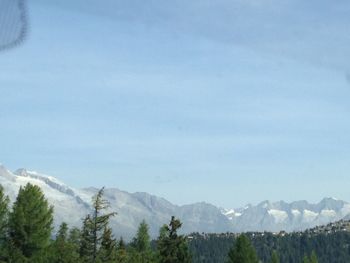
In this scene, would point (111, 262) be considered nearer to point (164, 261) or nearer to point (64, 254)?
point (64, 254)

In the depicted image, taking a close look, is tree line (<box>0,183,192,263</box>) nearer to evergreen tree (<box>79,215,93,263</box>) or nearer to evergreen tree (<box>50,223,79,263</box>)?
evergreen tree (<box>50,223,79,263</box>)

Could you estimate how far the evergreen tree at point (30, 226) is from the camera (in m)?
66.7

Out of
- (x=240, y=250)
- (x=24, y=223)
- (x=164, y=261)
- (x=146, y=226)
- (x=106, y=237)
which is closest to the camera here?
(x=106, y=237)

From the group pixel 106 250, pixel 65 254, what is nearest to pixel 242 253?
pixel 65 254

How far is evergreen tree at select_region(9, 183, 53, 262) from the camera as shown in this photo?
6669 centimetres

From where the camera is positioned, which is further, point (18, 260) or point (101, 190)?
point (18, 260)

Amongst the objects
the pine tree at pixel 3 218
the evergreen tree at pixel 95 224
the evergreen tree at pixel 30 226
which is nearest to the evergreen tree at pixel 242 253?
the evergreen tree at pixel 30 226

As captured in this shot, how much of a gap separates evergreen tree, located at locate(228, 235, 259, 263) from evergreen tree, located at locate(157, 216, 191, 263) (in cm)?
2006

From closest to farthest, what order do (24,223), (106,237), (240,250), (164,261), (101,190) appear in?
(101,190), (106,237), (24,223), (164,261), (240,250)

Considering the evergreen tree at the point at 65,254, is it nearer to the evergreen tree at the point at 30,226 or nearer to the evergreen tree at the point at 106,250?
the evergreen tree at the point at 30,226

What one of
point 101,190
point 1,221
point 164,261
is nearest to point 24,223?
point 1,221

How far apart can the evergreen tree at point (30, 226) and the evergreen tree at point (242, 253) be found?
3332cm

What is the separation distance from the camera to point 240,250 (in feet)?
303

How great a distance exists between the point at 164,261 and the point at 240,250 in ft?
74.7
